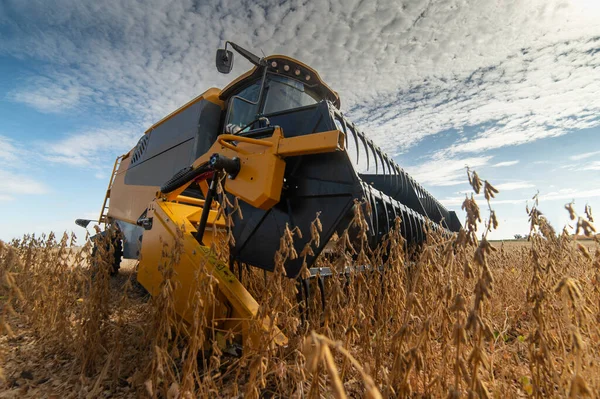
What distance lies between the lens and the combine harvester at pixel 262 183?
202 centimetres

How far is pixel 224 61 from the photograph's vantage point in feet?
10.2

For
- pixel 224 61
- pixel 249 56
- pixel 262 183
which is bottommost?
A: pixel 262 183

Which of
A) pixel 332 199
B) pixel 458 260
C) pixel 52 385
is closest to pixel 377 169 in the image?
pixel 332 199

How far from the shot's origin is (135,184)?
518cm

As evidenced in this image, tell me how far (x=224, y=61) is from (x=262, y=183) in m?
1.69

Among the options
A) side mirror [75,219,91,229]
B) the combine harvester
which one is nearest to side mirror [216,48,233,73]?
the combine harvester

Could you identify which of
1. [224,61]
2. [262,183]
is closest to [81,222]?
[224,61]

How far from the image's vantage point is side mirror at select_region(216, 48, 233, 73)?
3.10 meters

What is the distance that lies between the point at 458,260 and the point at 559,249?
52 cm

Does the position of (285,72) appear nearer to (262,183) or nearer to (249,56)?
(249,56)

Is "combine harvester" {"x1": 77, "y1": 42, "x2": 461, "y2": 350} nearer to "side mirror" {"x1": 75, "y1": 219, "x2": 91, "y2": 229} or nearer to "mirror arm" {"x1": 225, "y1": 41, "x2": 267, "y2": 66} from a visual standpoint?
"mirror arm" {"x1": 225, "y1": 41, "x2": 267, "y2": 66}

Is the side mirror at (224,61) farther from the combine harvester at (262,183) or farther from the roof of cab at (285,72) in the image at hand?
the roof of cab at (285,72)

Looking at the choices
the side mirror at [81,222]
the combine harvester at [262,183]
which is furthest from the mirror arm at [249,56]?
the side mirror at [81,222]

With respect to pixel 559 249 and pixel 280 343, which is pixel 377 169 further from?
pixel 280 343
